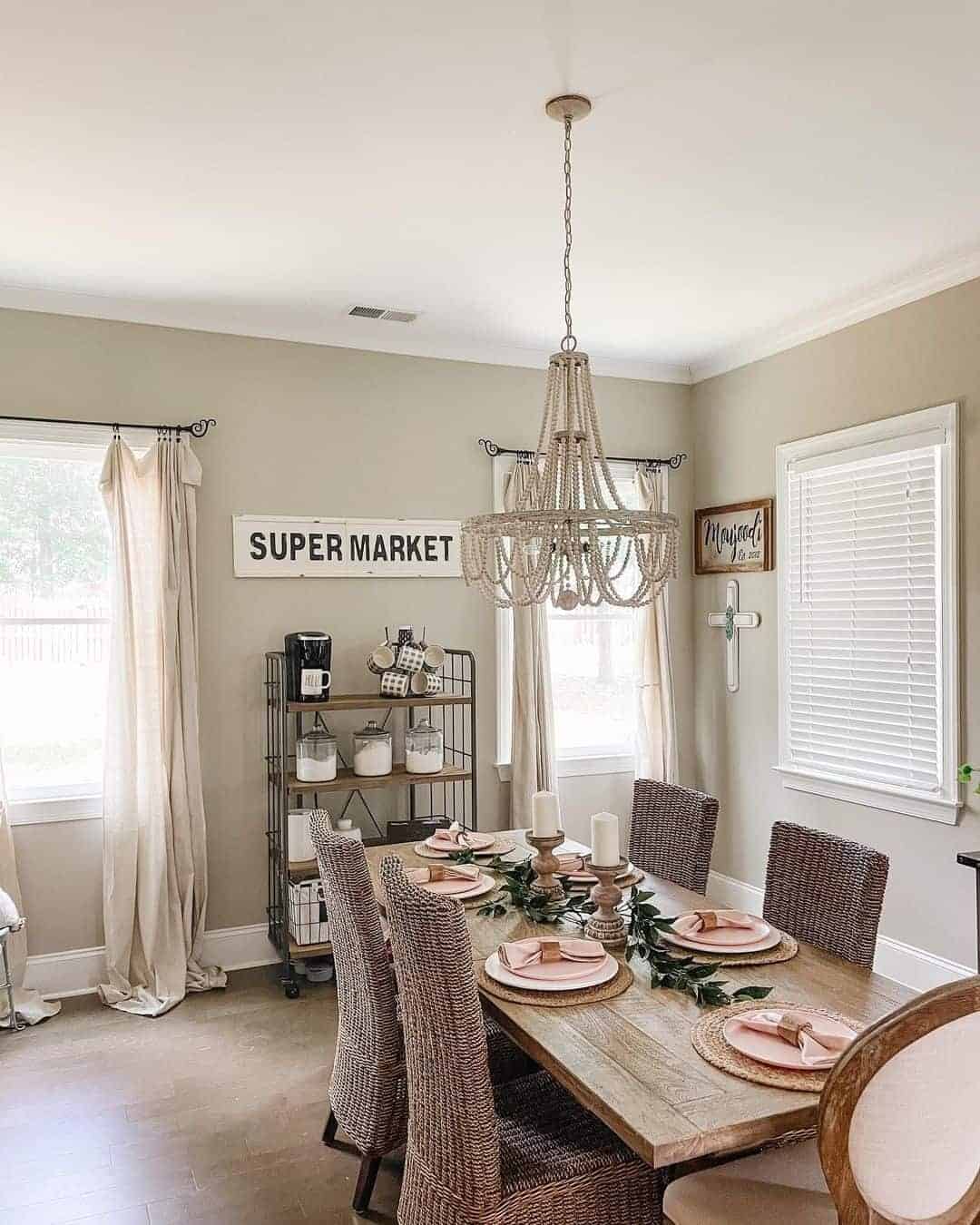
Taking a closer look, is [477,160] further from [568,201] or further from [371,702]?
[371,702]

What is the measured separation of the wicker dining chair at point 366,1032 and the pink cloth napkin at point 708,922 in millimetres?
579

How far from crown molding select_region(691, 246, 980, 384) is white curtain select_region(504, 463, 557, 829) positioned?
116 centimetres

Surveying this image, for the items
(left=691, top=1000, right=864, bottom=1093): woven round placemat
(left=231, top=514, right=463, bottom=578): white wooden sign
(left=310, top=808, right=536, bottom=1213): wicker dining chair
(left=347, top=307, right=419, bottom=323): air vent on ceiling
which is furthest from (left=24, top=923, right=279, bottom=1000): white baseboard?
(left=691, top=1000, right=864, bottom=1093): woven round placemat

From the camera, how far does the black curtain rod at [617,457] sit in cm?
479

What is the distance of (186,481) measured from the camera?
411cm

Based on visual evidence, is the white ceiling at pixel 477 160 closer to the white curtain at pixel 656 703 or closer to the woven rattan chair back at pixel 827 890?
the white curtain at pixel 656 703

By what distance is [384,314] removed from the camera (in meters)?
4.26

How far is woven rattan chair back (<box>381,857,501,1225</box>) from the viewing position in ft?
6.15

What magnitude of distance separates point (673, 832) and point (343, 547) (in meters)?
2.02

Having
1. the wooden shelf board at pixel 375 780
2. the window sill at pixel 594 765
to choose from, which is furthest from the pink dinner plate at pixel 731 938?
the window sill at pixel 594 765

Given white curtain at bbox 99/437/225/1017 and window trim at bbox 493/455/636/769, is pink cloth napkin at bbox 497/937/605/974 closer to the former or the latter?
white curtain at bbox 99/437/225/1017

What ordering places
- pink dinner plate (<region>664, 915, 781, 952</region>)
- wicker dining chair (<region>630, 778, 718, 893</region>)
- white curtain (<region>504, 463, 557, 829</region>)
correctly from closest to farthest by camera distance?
pink dinner plate (<region>664, 915, 781, 952</region>) → wicker dining chair (<region>630, 778, 718, 893</region>) → white curtain (<region>504, 463, 557, 829</region>)

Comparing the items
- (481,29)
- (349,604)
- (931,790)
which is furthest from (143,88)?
(931,790)

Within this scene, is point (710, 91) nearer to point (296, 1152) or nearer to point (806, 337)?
point (806, 337)
